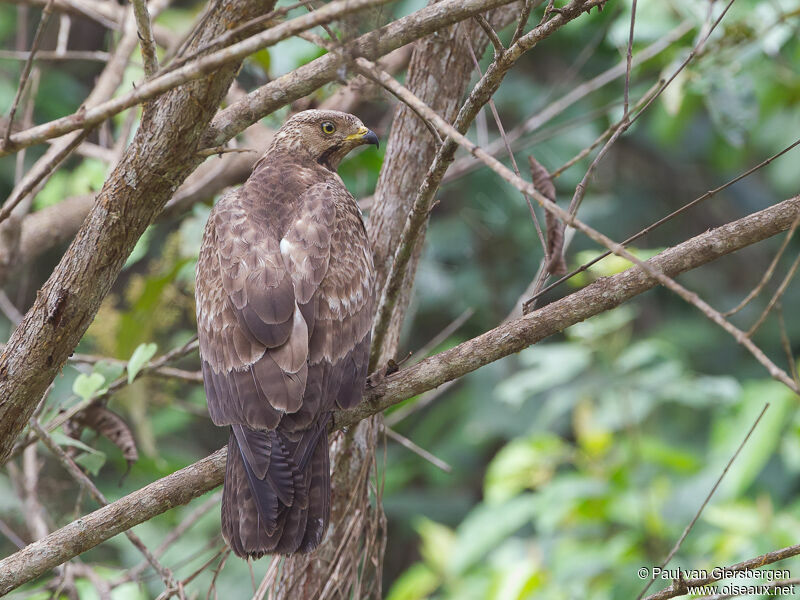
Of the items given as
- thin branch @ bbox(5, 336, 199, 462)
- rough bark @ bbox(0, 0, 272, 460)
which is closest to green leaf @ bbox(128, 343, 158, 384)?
thin branch @ bbox(5, 336, 199, 462)

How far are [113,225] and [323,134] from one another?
1.62m

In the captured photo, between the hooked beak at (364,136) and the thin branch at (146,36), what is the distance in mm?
1619

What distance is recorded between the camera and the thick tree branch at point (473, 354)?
264cm

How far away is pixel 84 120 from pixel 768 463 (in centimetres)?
561

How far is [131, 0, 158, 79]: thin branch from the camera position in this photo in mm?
2320

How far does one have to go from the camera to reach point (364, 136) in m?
4.07

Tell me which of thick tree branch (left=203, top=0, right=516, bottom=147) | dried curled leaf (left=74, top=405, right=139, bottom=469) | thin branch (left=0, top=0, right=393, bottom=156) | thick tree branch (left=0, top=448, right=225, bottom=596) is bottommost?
thick tree branch (left=0, top=448, right=225, bottom=596)

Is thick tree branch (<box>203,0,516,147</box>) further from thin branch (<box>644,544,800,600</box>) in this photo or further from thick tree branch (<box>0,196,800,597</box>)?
thin branch (<box>644,544,800,600</box>)

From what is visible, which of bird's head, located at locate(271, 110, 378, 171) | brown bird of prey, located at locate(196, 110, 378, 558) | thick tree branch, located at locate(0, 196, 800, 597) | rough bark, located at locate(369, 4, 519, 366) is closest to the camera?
thick tree branch, located at locate(0, 196, 800, 597)

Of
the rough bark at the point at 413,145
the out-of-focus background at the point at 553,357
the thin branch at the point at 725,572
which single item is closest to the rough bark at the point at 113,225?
the out-of-focus background at the point at 553,357

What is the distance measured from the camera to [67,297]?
2.61 m

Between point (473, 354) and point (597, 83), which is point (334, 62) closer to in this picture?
point (473, 354)

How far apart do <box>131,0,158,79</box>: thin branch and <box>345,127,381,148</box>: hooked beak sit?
162cm

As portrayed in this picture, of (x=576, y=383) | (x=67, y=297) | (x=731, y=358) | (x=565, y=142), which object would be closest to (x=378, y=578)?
(x=67, y=297)
